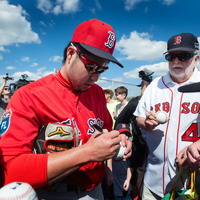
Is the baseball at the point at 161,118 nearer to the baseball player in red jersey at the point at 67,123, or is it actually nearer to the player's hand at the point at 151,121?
the player's hand at the point at 151,121

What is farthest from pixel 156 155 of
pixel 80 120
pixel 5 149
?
pixel 5 149

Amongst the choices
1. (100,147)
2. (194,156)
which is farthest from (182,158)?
(100,147)

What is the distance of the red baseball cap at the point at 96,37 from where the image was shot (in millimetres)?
1419

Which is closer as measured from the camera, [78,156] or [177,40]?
[78,156]

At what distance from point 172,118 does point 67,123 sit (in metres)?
1.33

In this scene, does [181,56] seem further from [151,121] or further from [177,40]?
[151,121]

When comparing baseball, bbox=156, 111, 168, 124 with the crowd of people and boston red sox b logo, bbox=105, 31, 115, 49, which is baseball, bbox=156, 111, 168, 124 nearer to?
the crowd of people

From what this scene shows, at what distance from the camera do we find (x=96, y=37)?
4.71 feet

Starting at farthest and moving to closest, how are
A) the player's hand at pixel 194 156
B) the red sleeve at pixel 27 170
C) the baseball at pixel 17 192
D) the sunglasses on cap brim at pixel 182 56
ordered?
the sunglasses on cap brim at pixel 182 56, the player's hand at pixel 194 156, the red sleeve at pixel 27 170, the baseball at pixel 17 192

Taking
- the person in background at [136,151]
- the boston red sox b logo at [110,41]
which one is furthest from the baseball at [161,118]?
the person in background at [136,151]

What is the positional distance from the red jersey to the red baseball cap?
0.40 meters

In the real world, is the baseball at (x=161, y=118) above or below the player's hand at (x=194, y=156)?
above

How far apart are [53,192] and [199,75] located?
2.17 metres

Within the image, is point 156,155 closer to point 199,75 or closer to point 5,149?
point 199,75
